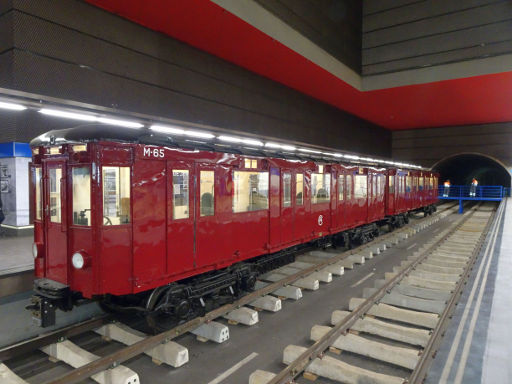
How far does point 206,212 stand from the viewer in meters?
6.37

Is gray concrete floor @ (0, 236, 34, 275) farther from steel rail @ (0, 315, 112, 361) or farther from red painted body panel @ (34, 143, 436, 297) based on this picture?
steel rail @ (0, 315, 112, 361)

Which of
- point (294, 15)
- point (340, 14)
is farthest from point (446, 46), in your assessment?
point (294, 15)

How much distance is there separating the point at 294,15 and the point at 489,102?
1403 centimetres

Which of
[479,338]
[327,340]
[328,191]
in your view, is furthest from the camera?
[328,191]

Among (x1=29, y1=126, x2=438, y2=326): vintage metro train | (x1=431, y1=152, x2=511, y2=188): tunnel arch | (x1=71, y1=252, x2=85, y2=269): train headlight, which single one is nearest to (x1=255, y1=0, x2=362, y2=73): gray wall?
(x1=29, y1=126, x2=438, y2=326): vintage metro train

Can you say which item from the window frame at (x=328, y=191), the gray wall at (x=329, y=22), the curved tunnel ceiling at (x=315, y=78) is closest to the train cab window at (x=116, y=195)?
the window frame at (x=328, y=191)

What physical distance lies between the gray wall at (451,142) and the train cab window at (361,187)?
21.1 metres

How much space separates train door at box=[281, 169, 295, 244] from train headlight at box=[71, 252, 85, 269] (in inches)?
191

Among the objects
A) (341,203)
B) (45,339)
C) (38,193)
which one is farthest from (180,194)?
(341,203)

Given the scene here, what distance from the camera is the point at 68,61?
919 centimetres

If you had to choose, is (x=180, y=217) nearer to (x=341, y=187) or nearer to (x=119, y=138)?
(x=119, y=138)

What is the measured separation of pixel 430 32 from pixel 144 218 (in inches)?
733

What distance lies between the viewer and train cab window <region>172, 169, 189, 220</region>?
18.9 feet

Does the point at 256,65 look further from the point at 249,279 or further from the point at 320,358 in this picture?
the point at 320,358
